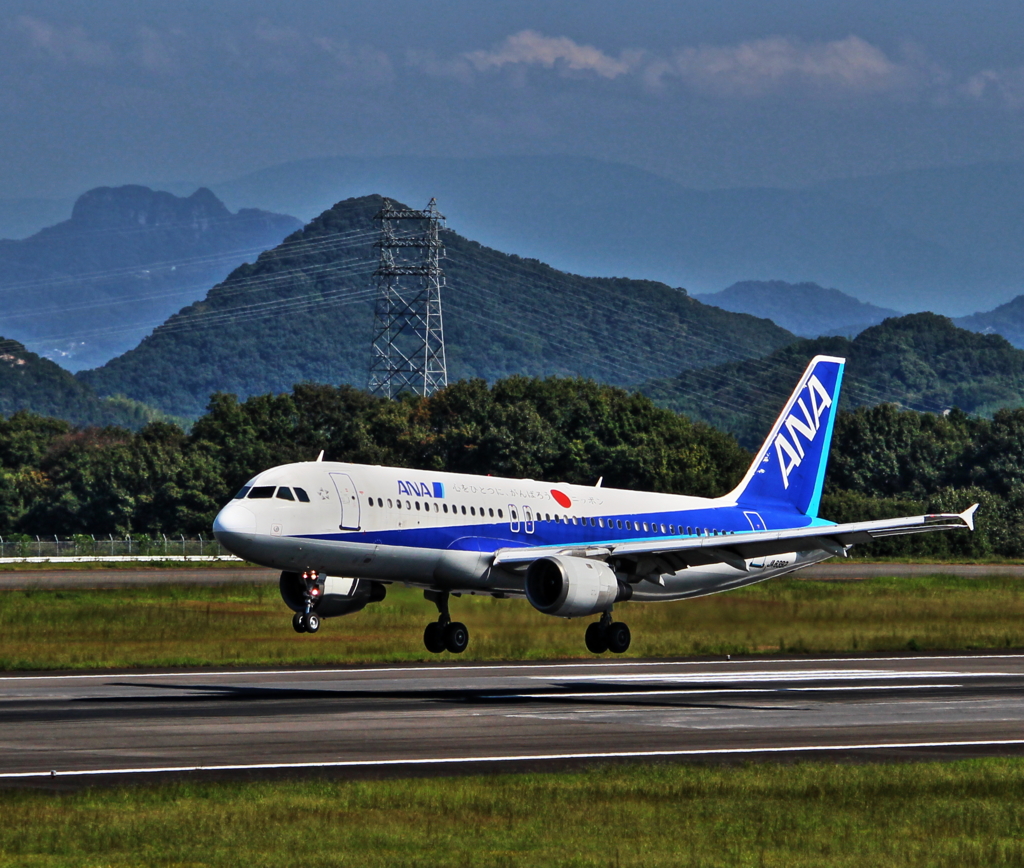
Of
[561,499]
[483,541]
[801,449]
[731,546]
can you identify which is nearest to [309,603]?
[483,541]

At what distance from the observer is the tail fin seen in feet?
184

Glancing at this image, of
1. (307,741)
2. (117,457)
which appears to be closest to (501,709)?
(307,741)

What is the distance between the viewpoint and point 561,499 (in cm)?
4775

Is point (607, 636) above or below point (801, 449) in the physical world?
below

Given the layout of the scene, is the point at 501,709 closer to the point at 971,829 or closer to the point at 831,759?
the point at 831,759

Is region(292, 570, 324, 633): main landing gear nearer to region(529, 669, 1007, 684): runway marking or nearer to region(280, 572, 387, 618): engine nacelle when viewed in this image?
region(280, 572, 387, 618): engine nacelle

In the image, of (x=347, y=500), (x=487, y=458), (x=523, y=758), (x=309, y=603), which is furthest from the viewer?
(x=487, y=458)

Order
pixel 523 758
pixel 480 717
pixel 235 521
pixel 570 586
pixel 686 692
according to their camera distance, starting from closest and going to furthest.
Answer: pixel 523 758, pixel 480 717, pixel 235 521, pixel 686 692, pixel 570 586

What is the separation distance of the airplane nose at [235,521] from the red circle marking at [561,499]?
37.7 ft

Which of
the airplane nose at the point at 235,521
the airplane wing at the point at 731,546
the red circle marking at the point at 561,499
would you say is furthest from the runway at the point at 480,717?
the red circle marking at the point at 561,499

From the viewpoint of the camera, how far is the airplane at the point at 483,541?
131ft

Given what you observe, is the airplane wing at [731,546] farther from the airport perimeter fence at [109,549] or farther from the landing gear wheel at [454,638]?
the airport perimeter fence at [109,549]

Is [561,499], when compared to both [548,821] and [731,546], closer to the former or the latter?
[731,546]

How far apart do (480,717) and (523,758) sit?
6964 mm
